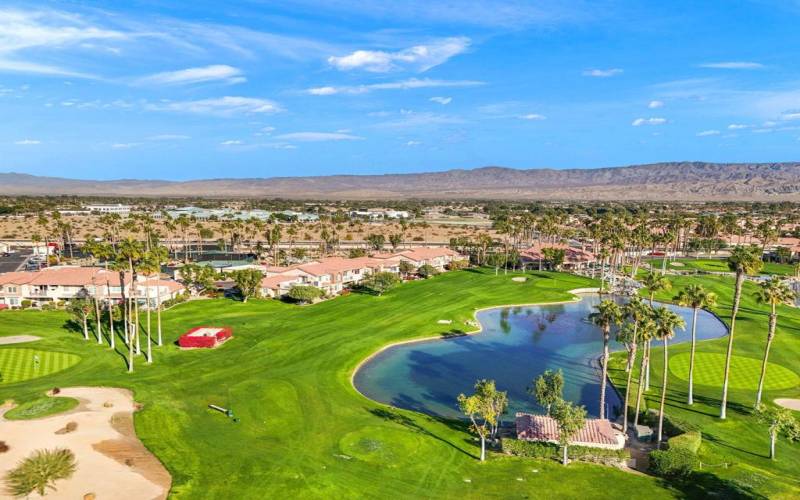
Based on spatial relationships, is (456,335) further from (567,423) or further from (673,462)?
(673,462)

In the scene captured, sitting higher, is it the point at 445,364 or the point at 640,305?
the point at 640,305

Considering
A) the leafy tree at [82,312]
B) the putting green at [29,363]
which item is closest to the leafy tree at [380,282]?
the leafy tree at [82,312]

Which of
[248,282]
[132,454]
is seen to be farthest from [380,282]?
[132,454]

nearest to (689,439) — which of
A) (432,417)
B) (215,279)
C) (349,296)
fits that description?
(432,417)

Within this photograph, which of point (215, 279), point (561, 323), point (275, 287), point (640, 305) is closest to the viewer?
point (640, 305)

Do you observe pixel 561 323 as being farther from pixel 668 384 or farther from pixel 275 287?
pixel 275 287

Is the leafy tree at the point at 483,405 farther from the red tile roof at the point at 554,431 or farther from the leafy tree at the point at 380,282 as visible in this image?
the leafy tree at the point at 380,282

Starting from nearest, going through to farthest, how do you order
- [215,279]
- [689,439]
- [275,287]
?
1. [689,439]
2. [275,287]
3. [215,279]

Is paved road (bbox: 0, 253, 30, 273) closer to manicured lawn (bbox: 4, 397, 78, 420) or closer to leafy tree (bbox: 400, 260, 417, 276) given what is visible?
manicured lawn (bbox: 4, 397, 78, 420)
